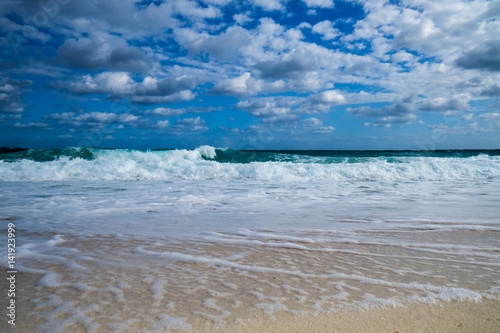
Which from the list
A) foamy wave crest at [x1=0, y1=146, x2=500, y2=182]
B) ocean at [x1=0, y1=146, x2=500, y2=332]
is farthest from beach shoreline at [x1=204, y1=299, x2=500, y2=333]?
foamy wave crest at [x1=0, y1=146, x2=500, y2=182]

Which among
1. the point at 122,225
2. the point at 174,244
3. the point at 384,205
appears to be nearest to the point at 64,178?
the point at 122,225

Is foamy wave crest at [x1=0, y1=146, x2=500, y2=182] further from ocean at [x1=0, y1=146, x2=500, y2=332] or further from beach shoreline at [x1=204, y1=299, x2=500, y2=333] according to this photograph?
beach shoreline at [x1=204, y1=299, x2=500, y2=333]

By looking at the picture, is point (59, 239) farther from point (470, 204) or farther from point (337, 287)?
point (470, 204)

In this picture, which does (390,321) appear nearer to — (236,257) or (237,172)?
(236,257)

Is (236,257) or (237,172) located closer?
(236,257)

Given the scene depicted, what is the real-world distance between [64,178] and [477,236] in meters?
14.5

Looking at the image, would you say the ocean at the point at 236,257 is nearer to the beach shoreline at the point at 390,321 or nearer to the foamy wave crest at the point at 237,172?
the beach shoreline at the point at 390,321

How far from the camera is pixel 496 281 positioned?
2486 mm

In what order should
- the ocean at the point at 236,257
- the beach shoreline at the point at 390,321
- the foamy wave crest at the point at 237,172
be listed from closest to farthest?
the beach shoreline at the point at 390,321, the ocean at the point at 236,257, the foamy wave crest at the point at 237,172

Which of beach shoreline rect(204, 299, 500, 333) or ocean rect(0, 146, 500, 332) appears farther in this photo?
ocean rect(0, 146, 500, 332)

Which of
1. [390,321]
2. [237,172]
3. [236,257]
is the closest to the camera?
[390,321]

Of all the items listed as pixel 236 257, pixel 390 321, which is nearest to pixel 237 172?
pixel 236 257

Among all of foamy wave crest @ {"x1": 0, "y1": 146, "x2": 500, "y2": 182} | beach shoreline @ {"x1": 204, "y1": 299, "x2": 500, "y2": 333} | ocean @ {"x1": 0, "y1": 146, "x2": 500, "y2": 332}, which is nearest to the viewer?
beach shoreline @ {"x1": 204, "y1": 299, "x2": 500, "y2": 333}

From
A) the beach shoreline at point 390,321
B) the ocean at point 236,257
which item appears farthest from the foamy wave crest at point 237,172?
the beach shoreline at point 390,321
